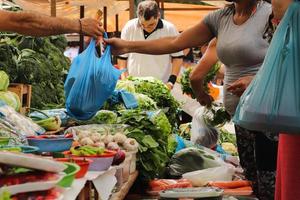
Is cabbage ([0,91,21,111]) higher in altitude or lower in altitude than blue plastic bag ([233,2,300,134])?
lower

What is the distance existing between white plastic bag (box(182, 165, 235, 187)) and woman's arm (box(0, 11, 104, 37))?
1679 millimetres

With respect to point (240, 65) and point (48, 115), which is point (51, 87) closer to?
point (48, 115)

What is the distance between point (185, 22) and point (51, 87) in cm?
994

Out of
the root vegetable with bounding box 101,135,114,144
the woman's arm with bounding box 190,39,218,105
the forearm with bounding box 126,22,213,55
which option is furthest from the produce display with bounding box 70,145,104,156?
the woman's arm with bounding box 190,39,218,105

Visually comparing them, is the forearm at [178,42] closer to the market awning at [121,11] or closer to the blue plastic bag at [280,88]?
the blue plastic bag at [280,88]

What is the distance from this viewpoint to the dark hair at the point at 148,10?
7.82 metres

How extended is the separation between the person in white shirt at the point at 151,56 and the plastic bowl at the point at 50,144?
4825 mm

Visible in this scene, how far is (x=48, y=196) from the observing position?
1.95 m

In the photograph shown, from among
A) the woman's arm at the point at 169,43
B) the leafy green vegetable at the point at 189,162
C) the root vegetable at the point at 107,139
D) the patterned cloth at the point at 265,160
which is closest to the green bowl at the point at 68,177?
the root vegetable at the point at 107,139

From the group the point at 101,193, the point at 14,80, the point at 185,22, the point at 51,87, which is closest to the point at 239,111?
the point at 101,193

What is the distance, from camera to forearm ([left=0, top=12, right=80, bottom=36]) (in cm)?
367

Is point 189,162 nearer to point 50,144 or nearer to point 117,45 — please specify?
point 117,45

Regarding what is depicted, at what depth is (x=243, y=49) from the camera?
417 centimetres

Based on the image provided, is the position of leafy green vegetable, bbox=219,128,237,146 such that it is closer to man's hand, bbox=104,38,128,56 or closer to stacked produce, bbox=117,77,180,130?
stacked produce, bbox=117,77,180,130
